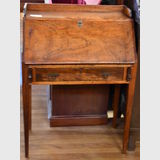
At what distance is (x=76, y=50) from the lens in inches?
73.3

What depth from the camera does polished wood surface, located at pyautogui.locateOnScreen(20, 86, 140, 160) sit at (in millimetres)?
2191

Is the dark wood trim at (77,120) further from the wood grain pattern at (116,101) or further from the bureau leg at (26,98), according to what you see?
the bureau leg at (26,98)

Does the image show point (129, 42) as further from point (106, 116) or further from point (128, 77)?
point (106, 116)

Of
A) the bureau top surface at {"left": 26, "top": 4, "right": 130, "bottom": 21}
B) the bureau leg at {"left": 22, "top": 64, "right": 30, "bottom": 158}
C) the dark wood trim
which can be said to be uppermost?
the bureau top surface at {"left": 26, "top": 4, "right": 130, "bottom": 21}

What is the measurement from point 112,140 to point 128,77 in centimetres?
65

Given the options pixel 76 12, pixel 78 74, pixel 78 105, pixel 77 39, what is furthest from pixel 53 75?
pixel 78 105

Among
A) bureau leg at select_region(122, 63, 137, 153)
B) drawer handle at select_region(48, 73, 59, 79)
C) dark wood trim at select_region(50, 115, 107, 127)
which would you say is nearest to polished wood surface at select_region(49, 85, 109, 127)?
dark wood trim at select_region(50, 115, 107, 127)

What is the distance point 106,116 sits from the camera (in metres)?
2.53

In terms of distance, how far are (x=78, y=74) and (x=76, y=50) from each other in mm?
142

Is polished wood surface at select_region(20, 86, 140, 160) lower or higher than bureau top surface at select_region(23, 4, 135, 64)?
lower

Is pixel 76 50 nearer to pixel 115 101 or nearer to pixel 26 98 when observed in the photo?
pixel 26 98

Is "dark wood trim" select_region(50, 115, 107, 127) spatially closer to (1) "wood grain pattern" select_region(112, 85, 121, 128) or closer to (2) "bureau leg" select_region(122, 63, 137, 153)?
(1) "wood grain pattern" select_region(112, 85, 121, 128)

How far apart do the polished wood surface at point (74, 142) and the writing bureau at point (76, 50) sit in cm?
45

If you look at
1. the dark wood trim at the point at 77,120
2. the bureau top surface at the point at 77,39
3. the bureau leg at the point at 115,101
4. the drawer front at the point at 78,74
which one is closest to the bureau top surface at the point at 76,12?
the bureau top surface at the point at 77,39
